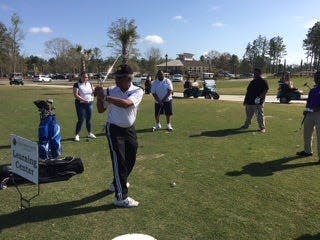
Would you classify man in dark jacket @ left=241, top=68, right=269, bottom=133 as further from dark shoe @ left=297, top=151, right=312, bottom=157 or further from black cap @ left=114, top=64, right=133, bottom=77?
black cap @ left=114, top=64, right=133, bottom=77

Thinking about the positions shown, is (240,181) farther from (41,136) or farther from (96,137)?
(96,137)

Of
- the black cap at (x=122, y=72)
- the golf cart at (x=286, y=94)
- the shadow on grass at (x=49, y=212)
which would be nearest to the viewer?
the shadow on grass at (x=49, y=212)

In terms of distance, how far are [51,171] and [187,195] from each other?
253 cm

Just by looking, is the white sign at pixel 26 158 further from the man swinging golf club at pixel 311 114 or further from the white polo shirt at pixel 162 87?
the white polo shirt at pixel 162 87

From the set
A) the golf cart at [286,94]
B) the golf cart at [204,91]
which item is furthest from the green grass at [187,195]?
the golf cart at [204,91]

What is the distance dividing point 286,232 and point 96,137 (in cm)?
777

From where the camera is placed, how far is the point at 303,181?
7754mm

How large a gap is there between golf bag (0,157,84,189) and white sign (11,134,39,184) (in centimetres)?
123

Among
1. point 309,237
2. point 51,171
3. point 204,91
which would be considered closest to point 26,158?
point 51,171

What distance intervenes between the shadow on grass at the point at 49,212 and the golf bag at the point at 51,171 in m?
1.21

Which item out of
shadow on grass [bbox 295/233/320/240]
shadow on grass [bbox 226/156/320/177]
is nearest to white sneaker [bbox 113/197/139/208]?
shadow on grass [bbox 295/233/320/240]

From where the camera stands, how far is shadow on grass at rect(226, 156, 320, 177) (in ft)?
27.2

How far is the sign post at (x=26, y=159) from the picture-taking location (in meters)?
5.61

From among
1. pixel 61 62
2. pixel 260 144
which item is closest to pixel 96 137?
pixel 260 144
